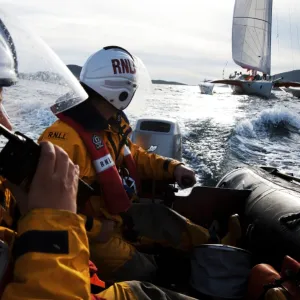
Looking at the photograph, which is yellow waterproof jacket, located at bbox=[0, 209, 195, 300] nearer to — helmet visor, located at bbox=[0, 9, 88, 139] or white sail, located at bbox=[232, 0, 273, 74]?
helmet visor, located at bbox=[0, 9, 88, 139]

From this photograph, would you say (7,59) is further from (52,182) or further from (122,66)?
(122,66)

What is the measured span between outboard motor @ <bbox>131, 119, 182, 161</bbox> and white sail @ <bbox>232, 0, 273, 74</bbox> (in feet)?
94.0

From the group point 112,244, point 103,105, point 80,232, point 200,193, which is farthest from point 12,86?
point 200,193

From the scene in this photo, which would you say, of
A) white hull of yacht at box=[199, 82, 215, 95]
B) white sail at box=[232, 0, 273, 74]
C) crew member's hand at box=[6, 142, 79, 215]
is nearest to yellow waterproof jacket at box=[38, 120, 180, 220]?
crew member's hand at box=[6, 142, 79, 215]

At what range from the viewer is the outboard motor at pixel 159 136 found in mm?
3956

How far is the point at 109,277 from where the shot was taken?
6.84ft

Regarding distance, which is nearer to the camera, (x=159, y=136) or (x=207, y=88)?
(x=159, y=136)

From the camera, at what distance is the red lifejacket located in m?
2.16

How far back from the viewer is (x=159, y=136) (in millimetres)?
3969

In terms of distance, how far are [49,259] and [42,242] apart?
0.04 m

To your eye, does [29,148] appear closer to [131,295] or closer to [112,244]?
[131,295]

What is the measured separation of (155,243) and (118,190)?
1.28 feet

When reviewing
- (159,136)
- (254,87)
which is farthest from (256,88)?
(159,136)

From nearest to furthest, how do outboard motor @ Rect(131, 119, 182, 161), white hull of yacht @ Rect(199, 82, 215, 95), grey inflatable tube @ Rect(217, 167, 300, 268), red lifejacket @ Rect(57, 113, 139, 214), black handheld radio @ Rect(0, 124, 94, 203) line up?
black handheld radio @ Rect(0, 124, 94, 203) → grey inflatable tube @ Rect(217, 167, 300, 268) → red lifejacket @ Rect(57, 113, 139, 214) → outboard motor @ Rect(131, 119, 182, 161) → white hull of yacht @ Rect(199, 82, 215, 95)
